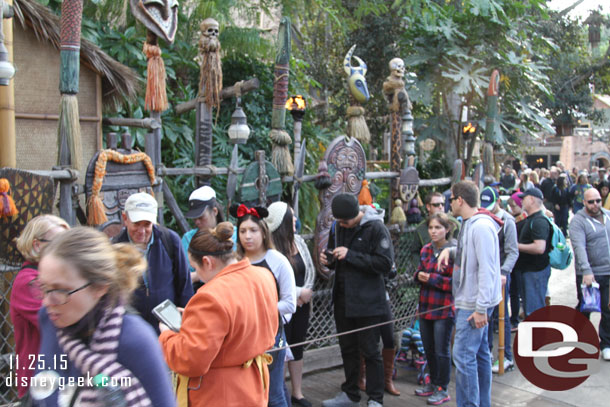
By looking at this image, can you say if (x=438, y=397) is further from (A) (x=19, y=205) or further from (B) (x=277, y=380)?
(A) (x=19, y=205)

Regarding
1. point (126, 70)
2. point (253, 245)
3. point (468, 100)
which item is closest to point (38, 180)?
point (253, 245)

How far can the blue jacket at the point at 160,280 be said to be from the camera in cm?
353

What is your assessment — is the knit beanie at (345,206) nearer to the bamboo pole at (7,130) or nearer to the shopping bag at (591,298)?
the bamboo pole at (7,130)

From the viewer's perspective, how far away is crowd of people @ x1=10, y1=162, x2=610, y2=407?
177 centimetres

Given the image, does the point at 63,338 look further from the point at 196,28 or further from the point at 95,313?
the point at 196,28

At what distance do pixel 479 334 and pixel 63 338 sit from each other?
3.15 m

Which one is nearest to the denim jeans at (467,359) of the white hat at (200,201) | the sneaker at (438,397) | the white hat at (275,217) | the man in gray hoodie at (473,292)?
the man in gray hoodie at (473,292)

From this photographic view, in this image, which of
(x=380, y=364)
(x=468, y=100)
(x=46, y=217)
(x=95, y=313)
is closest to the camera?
(x=95, y=313)

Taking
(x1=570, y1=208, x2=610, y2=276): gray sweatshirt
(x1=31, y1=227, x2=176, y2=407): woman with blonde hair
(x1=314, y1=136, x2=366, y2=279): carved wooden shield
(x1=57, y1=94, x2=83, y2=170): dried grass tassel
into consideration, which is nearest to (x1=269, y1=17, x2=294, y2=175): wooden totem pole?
(x1=314, y1=136, x2=366, y2=279): carved wooden shield

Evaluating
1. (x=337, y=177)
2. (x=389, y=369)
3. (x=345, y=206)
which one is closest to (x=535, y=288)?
(x=389, y=369)

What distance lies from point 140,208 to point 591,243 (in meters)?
4.89

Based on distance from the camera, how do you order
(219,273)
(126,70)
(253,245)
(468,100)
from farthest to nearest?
(468,100) → (126,70) → (253,245) → (219,273)

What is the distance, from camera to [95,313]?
1.77 meters

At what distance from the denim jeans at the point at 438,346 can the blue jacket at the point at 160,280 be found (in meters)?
2.30
